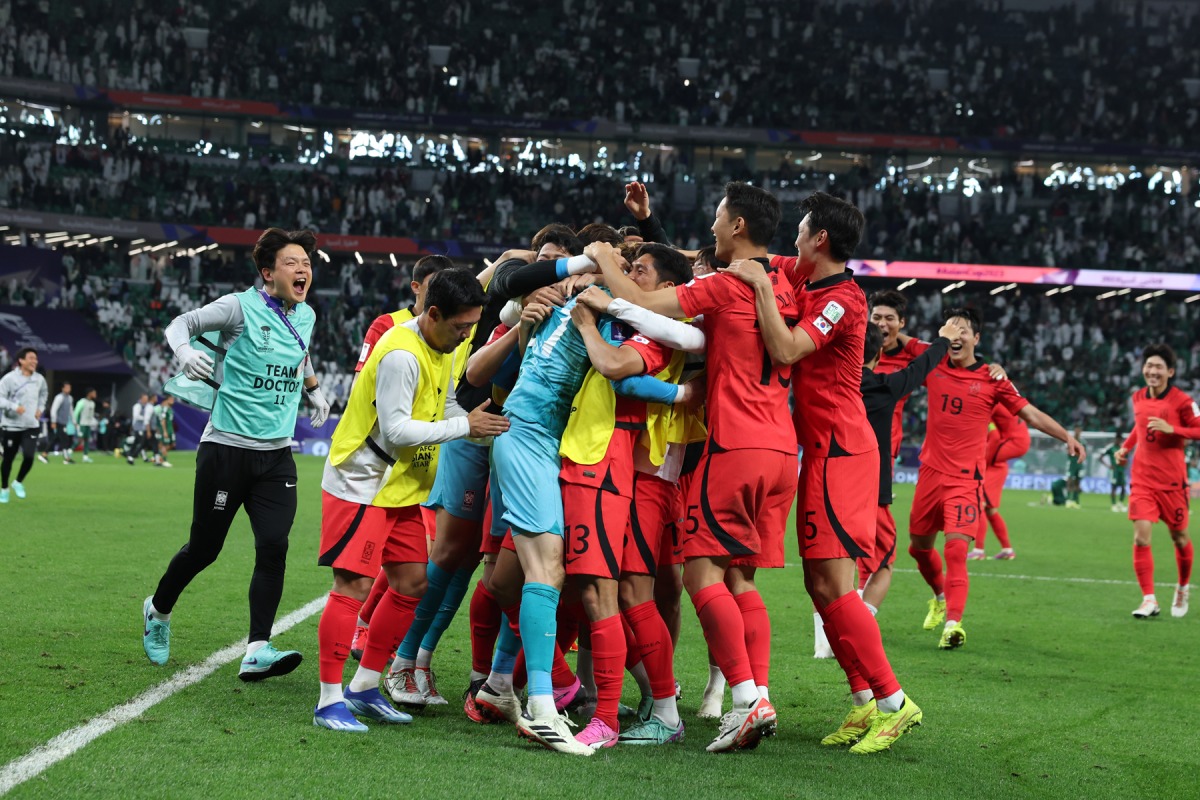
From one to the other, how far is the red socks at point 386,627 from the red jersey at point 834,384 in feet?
6.51

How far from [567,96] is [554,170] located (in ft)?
12.1

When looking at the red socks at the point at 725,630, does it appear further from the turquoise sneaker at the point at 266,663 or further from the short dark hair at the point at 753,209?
the turquoise sneaker at the point at 266,663

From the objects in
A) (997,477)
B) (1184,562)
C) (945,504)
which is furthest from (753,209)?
(997,477)

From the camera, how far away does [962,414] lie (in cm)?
938

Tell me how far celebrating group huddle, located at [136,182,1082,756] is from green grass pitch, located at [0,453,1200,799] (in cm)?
29

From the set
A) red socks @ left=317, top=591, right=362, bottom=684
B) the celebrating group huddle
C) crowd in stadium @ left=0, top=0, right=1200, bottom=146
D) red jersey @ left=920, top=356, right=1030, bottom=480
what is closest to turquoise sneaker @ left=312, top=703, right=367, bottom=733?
the celebrating group huddle

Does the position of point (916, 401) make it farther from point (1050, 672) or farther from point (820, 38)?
point (1050, 672)

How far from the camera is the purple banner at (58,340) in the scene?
1474 inches

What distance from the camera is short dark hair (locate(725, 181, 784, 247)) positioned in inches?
210

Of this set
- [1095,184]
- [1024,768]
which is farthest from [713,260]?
[1095,184]

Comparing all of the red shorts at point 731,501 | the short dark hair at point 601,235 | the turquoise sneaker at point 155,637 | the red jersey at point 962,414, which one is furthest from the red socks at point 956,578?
the turquoise sneaker at point 155,637

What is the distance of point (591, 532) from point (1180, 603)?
820 cm

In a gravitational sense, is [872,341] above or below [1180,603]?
above

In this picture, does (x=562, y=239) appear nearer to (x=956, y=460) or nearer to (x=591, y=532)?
(x=591, y=532)
